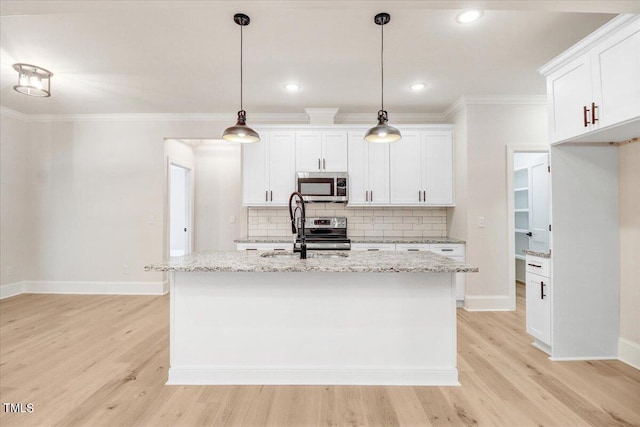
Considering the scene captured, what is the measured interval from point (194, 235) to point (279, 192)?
246 cm

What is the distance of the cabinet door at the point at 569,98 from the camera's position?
90.9 inches

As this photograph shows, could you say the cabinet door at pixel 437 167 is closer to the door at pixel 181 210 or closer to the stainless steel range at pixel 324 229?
the stainless steel range at pixel 324 229

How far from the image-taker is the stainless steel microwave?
4281 millimetres

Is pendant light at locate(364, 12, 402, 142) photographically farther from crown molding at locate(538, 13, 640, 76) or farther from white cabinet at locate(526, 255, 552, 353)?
white cabinet at locate(526, 255, 552, 353)

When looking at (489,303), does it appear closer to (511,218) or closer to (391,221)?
(511,218)

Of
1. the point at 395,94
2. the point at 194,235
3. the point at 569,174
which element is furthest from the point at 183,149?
the point at 569,174

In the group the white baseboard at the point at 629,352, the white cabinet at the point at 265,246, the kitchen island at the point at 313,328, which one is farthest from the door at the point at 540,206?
the white cabinet at the point at 265,246

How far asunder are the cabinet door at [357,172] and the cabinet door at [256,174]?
3.91 feet

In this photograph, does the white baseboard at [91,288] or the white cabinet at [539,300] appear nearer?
the white cabinet at [539,300]

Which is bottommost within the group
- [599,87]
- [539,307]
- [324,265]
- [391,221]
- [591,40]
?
[539,307]

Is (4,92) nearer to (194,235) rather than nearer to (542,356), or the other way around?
(194,235)

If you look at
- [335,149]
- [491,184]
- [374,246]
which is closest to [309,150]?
[335,149]

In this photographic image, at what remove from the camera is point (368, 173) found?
4.40 meters

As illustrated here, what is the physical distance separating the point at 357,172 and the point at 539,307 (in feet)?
8.48
